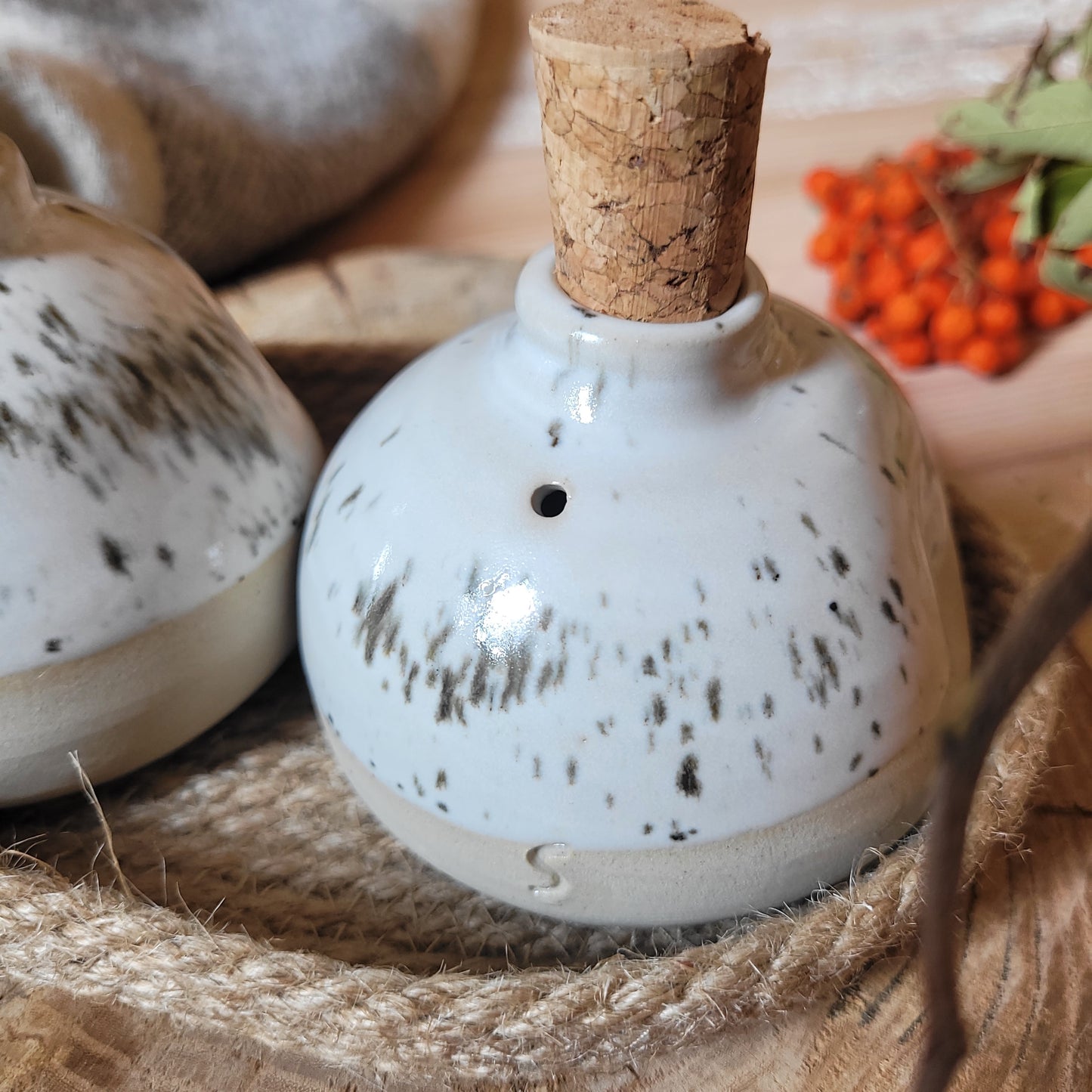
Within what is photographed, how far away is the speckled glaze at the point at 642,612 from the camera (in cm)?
33

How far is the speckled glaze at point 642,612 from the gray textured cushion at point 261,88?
1.45 ft

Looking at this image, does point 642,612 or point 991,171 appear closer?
point 642,612

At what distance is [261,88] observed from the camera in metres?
0.87

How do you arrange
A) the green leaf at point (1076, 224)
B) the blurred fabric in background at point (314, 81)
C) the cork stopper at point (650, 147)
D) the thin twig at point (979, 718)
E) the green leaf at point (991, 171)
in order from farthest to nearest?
the blurred fabric in background at point (314, 81)
the green leaf at point (991, 171)
the green leaf at point (1076, 224)
the cork stopper at point (650, 147)
the thin twig at point (979, 718)

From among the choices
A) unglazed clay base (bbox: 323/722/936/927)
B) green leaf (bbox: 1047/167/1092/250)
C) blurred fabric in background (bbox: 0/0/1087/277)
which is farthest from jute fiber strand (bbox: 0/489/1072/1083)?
blurred fabric in background (bbox: 0/0/1087/277)

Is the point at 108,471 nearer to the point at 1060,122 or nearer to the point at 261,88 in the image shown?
the point at 1060,122

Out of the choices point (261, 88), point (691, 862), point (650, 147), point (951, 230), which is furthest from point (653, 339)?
point (261, 88)

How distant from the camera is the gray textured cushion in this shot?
778 millimetres

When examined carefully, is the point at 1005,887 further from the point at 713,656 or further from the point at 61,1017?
the point at 61,1017

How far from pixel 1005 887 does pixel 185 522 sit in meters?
0.34

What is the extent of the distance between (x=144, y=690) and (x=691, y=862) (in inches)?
8.4

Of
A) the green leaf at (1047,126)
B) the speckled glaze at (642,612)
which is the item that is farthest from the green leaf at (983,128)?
the speckled glaze at (642,612)

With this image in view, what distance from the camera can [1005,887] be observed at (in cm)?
41

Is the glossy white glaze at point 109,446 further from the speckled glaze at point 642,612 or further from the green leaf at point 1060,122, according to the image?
the green leaf at point 1060,122
